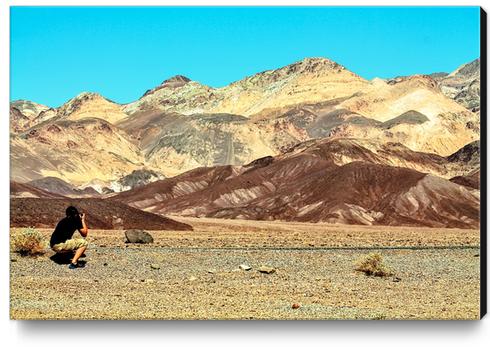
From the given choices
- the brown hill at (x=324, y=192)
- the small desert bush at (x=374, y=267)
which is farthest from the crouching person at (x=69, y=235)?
the brown hill at (x=324, y=192)

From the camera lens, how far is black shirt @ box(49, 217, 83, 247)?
23708mm

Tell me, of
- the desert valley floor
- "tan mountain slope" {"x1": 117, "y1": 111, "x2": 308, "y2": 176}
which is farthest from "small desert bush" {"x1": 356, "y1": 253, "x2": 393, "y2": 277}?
"tan mountain slope" {"x1": 117, "y1": 111, "x2": 308, "y2": 176}

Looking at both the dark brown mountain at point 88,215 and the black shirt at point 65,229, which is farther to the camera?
the dark brown mountain at point 88,215

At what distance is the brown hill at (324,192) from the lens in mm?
96625

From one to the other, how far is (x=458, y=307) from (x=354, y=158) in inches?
4249

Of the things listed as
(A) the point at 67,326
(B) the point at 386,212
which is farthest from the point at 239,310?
(B) the point at 386,212

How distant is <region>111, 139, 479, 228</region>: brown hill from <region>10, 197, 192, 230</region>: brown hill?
97.4 ft

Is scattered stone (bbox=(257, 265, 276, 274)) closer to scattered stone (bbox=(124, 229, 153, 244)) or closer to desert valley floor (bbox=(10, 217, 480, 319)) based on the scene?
desert valley floor (bbox=(10, 217, 480, 319))

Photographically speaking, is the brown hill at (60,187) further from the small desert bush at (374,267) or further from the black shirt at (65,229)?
the black shirt at (65,229)

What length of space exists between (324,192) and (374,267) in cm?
7666

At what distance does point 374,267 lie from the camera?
29.5 m

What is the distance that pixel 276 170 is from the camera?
126 meters

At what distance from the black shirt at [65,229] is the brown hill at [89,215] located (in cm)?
3285
